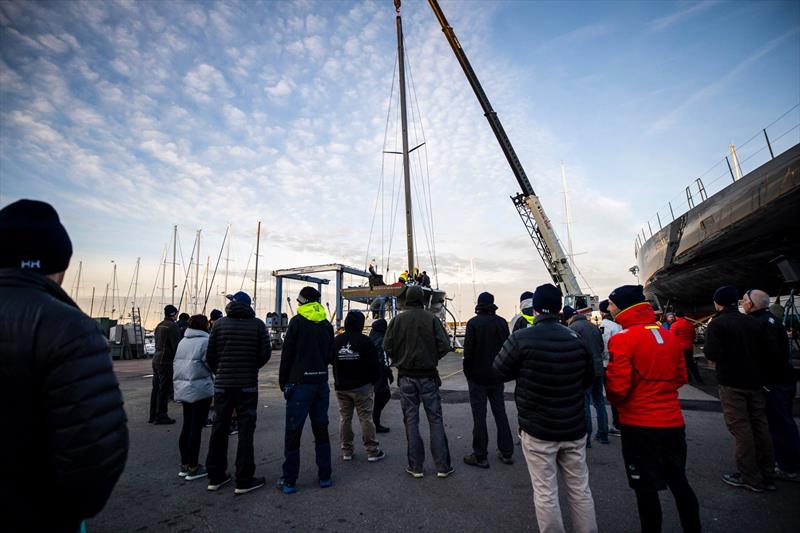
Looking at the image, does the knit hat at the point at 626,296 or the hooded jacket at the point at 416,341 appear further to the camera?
the hooded jacket at the point at 416,341

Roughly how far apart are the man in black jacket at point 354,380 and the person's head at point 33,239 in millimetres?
3551

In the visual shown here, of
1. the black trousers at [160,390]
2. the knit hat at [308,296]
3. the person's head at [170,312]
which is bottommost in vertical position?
the black trousers at [160,390]

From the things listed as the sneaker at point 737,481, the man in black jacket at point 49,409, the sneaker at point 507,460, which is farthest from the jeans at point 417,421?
the man in black jacket at point 49,409

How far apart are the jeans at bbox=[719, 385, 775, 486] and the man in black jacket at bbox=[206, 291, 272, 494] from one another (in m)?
5.09

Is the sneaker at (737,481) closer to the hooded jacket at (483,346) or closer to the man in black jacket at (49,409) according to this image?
the hooded jacket at (483,346)

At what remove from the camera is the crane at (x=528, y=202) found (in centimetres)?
2038

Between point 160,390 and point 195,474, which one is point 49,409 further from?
point 160,390

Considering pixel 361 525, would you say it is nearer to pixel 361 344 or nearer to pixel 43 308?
pixel 361 344

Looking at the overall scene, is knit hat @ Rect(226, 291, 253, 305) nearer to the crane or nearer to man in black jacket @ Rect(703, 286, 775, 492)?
man in black jacket @ Rect(703, 286, 775, 492)

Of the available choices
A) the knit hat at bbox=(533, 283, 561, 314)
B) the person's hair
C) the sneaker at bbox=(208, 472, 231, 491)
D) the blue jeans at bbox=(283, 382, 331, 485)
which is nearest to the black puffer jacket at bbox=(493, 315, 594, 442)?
the knit hat at bbox=(533, 283, 561, 314)

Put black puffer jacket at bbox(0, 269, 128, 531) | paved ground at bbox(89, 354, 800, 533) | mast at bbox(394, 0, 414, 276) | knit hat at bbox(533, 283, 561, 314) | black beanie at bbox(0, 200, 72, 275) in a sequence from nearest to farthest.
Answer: black puffer jacket at bbox(0, 269, 128, 531) → black beanie at bbox(0, 200, 72, 275) → knit hat at bbox(533, 283, 561, 314) → paved ground at bbox(89, 354, 800, 533) → mast at bbox(394, 0, 414, 276)

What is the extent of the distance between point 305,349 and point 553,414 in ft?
8.78

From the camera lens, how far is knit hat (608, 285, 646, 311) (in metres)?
3.19

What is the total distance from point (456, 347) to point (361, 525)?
1708 centimetres
